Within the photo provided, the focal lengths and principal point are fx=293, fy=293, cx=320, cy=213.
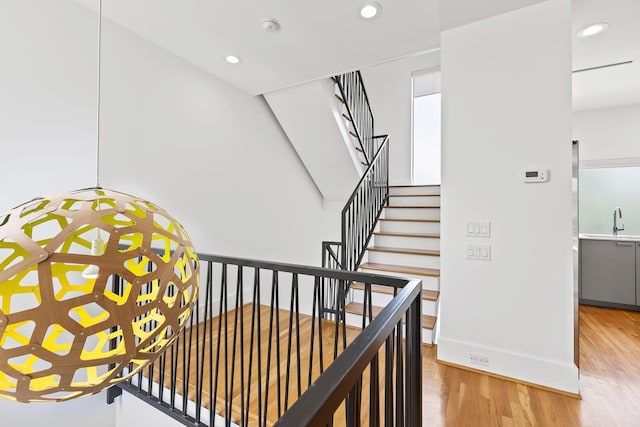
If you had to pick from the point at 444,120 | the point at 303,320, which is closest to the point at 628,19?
the point at 444,120

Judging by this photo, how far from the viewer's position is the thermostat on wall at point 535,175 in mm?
2040

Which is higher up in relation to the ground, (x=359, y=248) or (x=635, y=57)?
(x=635, y=57)

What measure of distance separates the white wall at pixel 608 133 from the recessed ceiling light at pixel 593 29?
2290 millimetres

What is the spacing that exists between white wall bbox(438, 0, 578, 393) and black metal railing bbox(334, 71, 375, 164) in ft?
5.85

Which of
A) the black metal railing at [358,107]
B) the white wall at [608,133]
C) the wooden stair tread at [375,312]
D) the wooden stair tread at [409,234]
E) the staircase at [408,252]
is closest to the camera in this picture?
the wooden stair tread at [375,312]

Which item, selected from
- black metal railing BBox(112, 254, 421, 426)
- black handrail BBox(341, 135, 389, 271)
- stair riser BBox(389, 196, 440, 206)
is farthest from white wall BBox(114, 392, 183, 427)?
stair riser BBox(389, 196, 440, 206)

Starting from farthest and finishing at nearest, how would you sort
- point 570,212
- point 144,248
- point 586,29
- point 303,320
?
point 303,320, point 586,29, point 570,212, point 144,248

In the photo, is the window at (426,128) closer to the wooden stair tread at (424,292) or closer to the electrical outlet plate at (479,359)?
the wooden stair tread at (424,292)

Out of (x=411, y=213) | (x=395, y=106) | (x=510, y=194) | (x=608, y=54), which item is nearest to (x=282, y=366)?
(x=510, y=194)

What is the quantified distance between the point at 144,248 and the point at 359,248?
2.88 m

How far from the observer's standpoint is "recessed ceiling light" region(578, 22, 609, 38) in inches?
90.9

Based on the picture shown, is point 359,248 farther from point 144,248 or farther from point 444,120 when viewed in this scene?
point 144,248

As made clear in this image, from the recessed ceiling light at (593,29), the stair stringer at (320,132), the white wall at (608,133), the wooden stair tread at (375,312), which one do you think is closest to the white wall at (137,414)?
the wooden stair tread at (375,312)

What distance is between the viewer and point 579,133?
421cm
